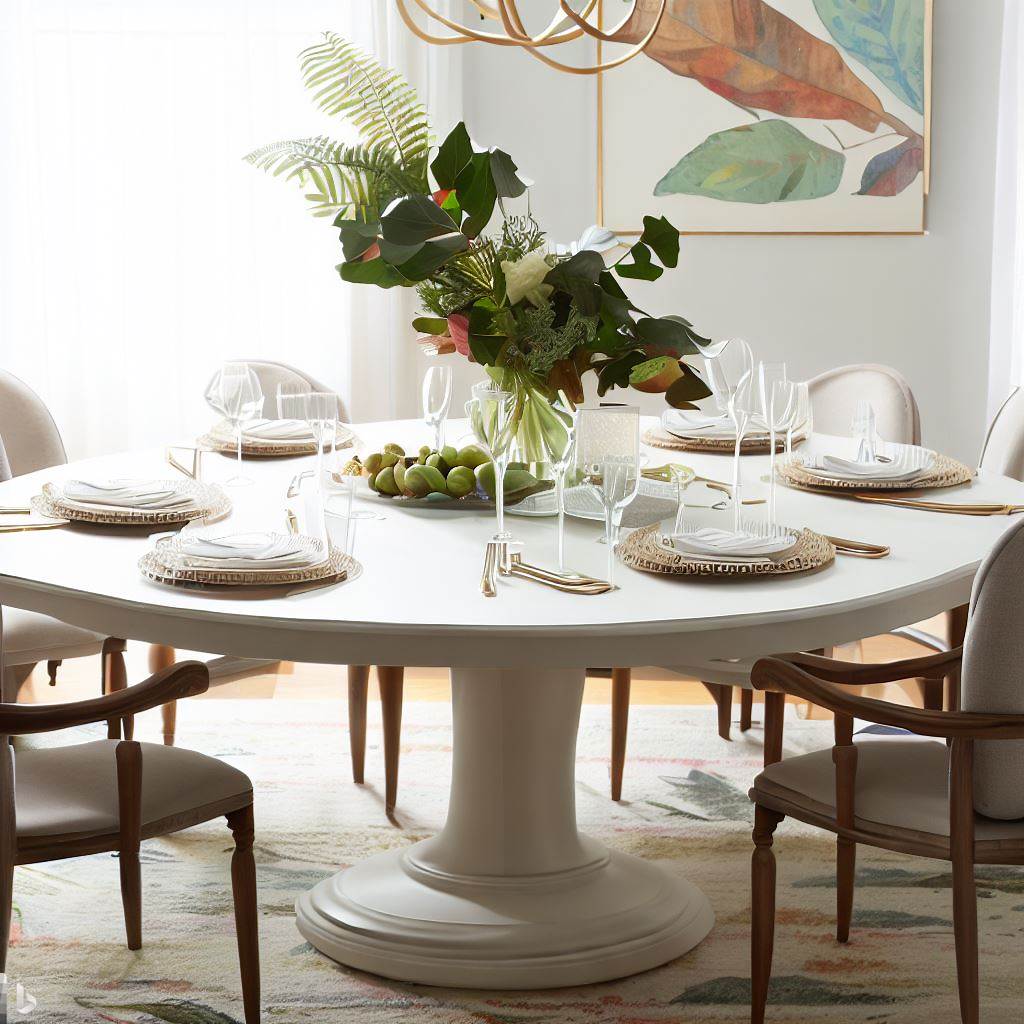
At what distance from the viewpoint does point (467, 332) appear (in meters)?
2.39

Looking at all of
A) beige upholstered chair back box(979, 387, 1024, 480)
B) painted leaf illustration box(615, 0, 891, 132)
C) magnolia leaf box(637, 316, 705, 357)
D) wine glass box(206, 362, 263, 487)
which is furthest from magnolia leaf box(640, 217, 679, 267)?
painted leaf illustration box(615, 0, 891, 132)

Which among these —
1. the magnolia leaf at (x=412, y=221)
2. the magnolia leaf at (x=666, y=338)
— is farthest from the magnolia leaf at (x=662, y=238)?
the magnolia leaf at (x=412, y=221)

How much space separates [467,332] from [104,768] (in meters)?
0.94

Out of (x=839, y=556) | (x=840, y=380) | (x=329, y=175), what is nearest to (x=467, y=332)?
(x=329, y=175)

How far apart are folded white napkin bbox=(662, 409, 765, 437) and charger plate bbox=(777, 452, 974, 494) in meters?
0.40

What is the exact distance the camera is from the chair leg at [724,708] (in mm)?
3490

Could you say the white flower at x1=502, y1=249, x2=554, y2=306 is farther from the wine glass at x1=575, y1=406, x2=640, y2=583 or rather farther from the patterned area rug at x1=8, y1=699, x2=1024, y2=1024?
the patterned area rug at x1=8, y1=699, x2=1024, y2=1024

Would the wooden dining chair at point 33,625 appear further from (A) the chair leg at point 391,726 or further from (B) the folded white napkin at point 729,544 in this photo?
(B) the folded white napkin at point 729,544

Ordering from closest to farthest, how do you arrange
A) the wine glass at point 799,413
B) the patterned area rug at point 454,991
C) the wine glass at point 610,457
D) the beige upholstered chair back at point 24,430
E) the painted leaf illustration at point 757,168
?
the wine glass at point 610,457
the patterned area rug at point 454,991
the wine glass at point 799,413
the beige upholstered chair back at point 24,430
the painted leaf illustration at point 757,168

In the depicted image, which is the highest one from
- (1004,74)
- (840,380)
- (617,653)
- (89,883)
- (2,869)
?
(1004,74)

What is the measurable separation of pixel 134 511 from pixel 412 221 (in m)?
0.68

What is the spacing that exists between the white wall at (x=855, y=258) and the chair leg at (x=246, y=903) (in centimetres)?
309

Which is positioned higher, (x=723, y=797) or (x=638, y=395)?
(x=638, y=395)

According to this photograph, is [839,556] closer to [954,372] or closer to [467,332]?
[467,332]
